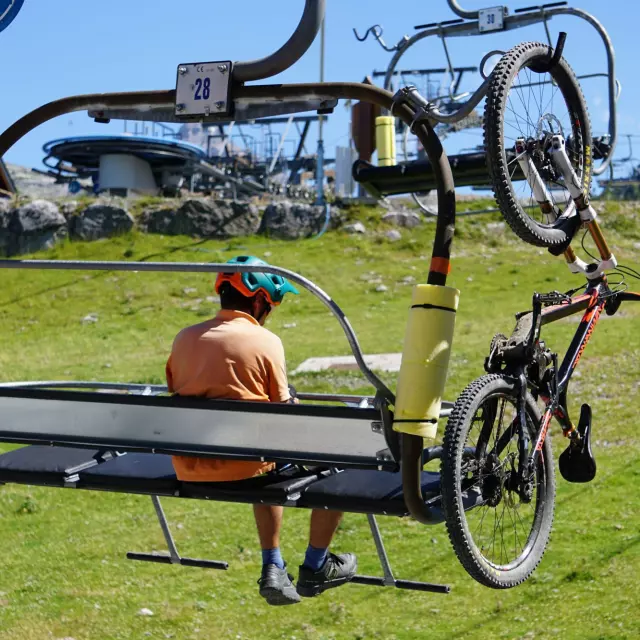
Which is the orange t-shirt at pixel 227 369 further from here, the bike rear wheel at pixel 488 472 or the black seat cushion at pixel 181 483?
the bike rear wheel at pixel 488 472

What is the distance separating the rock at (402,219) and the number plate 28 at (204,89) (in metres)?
21.2

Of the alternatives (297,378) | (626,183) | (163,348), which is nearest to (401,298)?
(163,348)

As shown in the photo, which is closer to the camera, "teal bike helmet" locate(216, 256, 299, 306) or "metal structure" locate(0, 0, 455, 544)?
"metal structure" locate(0, 0, 455, 544)

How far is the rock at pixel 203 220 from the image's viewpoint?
2578cm

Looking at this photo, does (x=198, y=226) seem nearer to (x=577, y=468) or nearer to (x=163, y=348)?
(x=163, y=348)

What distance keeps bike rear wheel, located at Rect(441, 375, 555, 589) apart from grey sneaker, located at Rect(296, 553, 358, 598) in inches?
28.0

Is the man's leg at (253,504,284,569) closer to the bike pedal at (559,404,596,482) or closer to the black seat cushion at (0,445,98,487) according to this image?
the black seat cushion at (0,445,98,487)

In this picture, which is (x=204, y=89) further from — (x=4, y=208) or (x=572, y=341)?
(x=4, y=208)

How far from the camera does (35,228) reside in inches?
1015

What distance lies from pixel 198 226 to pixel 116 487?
21399mm

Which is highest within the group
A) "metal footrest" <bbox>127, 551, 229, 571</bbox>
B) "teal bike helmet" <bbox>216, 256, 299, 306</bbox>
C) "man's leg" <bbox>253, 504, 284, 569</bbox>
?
"teal bike helmet" <bbox>216, 256, 299, 306</bbox>

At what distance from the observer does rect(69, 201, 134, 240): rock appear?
25469 mm

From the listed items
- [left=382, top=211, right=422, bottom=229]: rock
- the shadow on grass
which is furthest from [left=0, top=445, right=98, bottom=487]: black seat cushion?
[left=382, top=211, right=422, bottom=229]: rock

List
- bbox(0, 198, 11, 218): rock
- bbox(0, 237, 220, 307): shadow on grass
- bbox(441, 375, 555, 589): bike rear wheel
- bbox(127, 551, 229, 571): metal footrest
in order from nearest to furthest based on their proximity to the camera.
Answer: bbox(441, 375, 555, 589): bike rear wheel
bbox(127, 551, 229, 571): metal footrest
bbox(0, 237, 220, 307): shadow on grass
bbox(0, 198, 11, 218): rock
